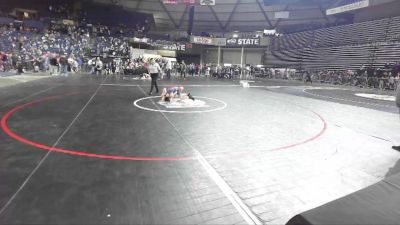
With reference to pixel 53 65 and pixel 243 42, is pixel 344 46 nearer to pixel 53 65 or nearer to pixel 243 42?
pixel 243 42

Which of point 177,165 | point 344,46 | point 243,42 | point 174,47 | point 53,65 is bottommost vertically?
point 177,165

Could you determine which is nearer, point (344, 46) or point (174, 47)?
point (344, 46)

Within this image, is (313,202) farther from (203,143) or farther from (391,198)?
(203,143)

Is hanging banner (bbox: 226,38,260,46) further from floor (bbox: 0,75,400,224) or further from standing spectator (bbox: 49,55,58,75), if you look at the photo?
floor (bbox: 0,75,400,224)

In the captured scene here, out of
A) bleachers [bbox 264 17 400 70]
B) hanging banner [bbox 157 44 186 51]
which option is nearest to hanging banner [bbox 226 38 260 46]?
bleachers [bbox 264 17 400 70]

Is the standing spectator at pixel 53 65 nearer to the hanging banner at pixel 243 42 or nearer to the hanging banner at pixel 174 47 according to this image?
the hanging banner at pixel 174 47

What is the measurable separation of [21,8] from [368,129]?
4293cm

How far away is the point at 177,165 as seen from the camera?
3996 millimetres

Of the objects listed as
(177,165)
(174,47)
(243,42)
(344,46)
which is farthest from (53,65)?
(344,46)

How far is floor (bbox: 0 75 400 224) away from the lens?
9.16ft

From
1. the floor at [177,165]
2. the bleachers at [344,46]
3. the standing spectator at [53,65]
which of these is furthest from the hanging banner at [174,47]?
the floor at [177,165]

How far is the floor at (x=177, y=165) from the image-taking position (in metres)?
Result: 2.79

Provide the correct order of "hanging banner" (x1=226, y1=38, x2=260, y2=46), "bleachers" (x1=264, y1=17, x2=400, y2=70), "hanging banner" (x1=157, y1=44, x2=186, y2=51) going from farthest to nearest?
"hanging banner" (x1=226, y1=38, x2=260, y2=46) < "hanging banner" (x1=157, y1=44, x2=186, y2=51) < "bleachers" (x1=264, y1=17, x2=400, y2=70)

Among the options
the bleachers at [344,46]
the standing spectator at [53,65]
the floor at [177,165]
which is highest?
the bleachers at [344,46]
